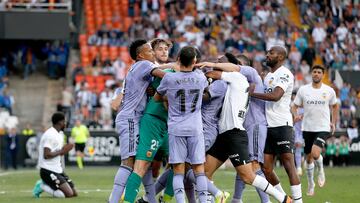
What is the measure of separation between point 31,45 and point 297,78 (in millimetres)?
11308

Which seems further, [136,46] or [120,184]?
[136,46]

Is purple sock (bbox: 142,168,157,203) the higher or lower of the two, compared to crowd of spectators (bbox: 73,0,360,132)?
lower

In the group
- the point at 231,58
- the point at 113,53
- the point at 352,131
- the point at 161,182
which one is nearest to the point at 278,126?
the point at 231,58

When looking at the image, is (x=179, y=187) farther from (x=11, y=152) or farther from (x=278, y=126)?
(x=11, y=152)

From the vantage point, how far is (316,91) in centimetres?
2244

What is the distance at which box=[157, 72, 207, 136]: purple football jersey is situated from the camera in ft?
52.3

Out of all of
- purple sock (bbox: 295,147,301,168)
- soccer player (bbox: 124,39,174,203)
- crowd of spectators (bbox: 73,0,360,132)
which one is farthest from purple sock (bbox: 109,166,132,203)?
crowd of spectators (bbox: 73,0,360,132)

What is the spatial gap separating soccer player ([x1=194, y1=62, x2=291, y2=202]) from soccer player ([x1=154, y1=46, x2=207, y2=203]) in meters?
0.72

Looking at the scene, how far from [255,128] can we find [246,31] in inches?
1092

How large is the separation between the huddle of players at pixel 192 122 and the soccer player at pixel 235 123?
2cm

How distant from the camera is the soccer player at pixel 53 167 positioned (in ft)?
73.5

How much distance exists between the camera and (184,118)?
16047mm

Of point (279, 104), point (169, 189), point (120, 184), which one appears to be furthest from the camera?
point (279, 104)

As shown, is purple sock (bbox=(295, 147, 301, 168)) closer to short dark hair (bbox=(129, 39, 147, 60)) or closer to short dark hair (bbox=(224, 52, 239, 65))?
short dark hair (bbox=(224, 52, 239, 65))
